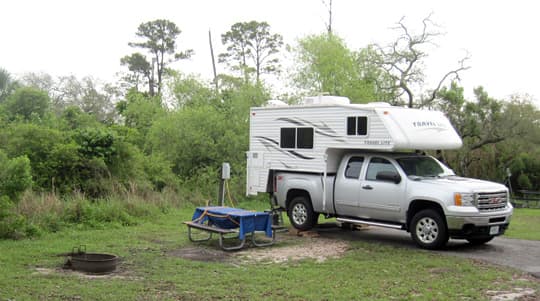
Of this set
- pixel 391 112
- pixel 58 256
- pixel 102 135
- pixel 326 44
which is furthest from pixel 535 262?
pixel 326 44

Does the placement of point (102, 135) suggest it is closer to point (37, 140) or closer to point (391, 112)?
point (37, 140)

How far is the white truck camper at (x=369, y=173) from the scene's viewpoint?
11.2 m

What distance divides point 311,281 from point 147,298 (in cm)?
242

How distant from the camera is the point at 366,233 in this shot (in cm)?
1391

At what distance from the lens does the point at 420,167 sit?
1227 centimetres

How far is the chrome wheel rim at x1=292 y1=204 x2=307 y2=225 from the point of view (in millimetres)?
13684

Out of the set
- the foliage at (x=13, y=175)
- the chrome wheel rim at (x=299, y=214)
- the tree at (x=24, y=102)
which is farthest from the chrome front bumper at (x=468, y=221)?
the tree at (x=24, y=102)

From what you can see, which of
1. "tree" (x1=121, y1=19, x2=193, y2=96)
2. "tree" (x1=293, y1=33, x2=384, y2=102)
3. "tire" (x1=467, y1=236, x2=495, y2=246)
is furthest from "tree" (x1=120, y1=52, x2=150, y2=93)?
"tire" (x1=467, y1=236, x2=495, y2=246)

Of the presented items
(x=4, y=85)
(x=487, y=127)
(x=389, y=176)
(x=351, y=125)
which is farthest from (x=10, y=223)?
(x=487, y=127)

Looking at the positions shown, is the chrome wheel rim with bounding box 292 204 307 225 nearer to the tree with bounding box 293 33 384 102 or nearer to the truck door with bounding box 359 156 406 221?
the truck door with bounding box 359 156 406 221

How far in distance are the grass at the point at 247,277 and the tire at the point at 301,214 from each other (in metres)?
1.86

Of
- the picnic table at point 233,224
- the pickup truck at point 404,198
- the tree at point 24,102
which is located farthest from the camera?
the tree at point 24,102

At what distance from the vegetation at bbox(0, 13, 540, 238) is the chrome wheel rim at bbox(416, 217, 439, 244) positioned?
22.5 ft

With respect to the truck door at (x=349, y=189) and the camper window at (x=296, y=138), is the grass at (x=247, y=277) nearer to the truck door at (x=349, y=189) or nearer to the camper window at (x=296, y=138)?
the truck door at (x=349, y=189)
